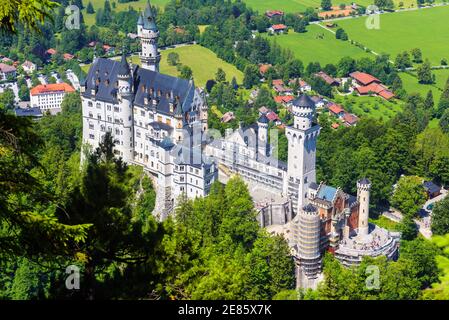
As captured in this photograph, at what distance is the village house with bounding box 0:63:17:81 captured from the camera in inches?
5177

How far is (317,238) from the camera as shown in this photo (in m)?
60.5

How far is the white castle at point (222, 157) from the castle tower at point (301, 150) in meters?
0.09

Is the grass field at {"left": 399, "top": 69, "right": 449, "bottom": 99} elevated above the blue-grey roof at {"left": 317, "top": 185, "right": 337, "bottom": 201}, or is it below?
below

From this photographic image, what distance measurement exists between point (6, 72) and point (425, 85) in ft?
237

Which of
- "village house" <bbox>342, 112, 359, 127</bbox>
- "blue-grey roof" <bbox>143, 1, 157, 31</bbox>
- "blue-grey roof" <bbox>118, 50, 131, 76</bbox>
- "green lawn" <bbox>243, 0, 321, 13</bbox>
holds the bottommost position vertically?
"village house" <bbox>342, 112, 359, 127</bbox>

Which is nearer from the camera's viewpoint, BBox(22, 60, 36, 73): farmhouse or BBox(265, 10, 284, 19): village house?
BBox(22, 60, 36, 73): farmhouse

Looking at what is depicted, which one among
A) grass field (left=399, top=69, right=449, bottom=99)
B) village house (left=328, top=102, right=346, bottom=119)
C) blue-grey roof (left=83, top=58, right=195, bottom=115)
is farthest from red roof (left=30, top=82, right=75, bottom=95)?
grass field (left=399, top=69, right=449, bottom=99)

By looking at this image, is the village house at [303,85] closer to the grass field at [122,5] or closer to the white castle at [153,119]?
the white castle at [153,119]

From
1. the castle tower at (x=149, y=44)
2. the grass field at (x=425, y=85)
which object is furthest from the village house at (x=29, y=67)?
the grass field at (x=425, y=85)

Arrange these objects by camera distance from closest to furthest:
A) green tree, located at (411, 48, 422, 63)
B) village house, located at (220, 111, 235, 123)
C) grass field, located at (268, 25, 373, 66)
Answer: village house, located at (220, 111, 235, 123) → green tree, located at (411, 48, 422, 63) → grass field, located at (268, 25, 373, 66)

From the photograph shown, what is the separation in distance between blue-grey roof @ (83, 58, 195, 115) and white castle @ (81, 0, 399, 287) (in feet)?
0.34

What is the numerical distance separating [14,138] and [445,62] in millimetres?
122482

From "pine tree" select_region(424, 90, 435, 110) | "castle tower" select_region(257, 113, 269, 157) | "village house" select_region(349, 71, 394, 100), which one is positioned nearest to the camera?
"castle tower" select_region(257, 113, 269, 157)

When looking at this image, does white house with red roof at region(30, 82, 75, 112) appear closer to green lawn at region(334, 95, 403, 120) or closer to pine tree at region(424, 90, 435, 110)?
green lawn at region(334, 95, 403, 120)
